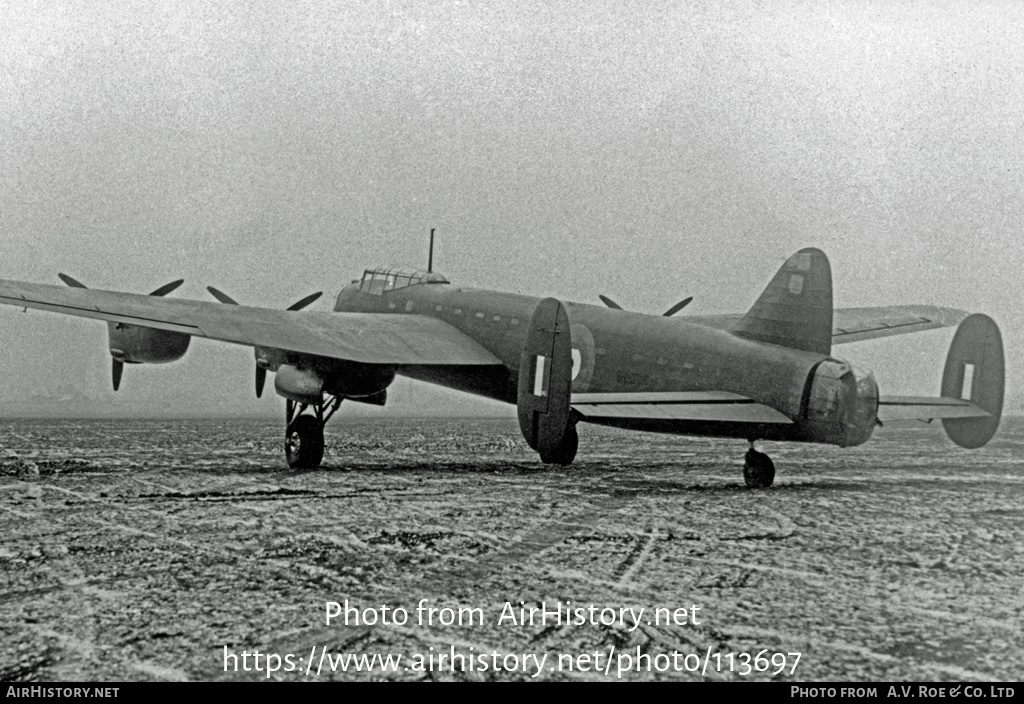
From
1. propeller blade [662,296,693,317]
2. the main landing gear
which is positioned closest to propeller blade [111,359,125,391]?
the main landing gear

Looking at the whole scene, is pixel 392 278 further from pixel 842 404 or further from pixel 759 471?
pixel 842 404

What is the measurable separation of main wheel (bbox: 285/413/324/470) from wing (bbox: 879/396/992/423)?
365 inches

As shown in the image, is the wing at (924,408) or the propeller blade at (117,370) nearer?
the wing at (924,408)

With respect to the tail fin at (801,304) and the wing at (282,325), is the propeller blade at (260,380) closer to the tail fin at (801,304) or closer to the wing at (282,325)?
the wing at (282,325)

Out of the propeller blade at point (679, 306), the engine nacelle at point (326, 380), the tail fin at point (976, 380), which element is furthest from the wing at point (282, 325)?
the tail fin at point (976, 380)

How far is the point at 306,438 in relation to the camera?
16.3 metres

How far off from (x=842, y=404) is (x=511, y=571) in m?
6.95

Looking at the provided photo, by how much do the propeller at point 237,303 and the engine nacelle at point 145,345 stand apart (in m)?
1.37

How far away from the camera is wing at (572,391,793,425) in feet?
41.9

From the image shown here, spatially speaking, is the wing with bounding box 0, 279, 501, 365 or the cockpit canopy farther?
the cockpit canopy

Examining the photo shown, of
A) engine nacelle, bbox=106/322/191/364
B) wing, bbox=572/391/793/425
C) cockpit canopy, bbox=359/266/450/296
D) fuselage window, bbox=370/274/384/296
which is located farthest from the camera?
fuselage window, bbox=370/274/384/296

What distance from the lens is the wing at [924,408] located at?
1395 cm

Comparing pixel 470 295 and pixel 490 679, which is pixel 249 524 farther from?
pixel 470 295

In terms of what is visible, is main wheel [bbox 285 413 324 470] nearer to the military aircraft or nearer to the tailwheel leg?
the military aircraft
